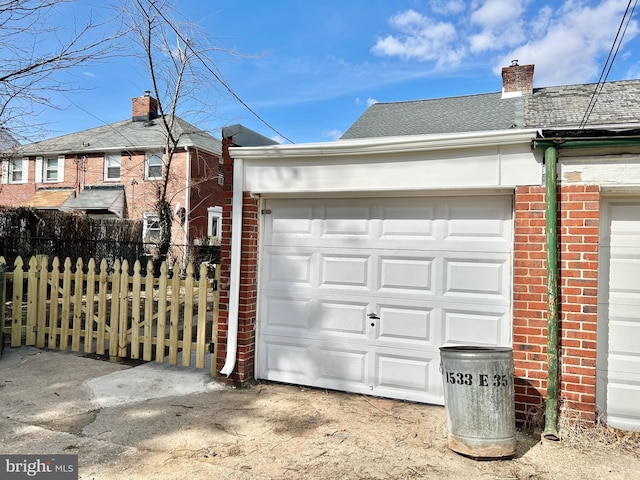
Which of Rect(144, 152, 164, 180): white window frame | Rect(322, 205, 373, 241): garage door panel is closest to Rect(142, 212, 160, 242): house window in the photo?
Rect(144, 152, 164, 180): white window frame

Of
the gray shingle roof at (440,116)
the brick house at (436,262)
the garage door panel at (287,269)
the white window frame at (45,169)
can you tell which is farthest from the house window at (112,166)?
the garage door panel at (287,269)

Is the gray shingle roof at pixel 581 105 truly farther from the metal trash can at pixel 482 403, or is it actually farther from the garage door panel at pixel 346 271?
the metal trash can at pixel 482 403

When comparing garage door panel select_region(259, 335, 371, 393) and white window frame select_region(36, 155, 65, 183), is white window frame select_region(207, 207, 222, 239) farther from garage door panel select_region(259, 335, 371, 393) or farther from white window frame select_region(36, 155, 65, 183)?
garage door panel select_region(259, 335, 371, 393)

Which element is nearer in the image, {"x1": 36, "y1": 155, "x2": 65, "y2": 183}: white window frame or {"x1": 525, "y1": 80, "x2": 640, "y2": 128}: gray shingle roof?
{"x1": 525, "y1": 80, "x2": 640, "y2": 128}: gray shingle roof

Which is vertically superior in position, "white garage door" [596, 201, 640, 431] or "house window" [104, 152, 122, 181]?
"house window" [104, 152, 122, 181]

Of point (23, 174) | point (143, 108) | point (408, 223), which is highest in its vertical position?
point (143, 108)

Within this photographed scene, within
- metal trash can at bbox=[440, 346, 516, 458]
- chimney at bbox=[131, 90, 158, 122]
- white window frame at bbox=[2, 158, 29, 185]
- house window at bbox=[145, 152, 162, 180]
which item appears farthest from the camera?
white window frame at bbox=[2, 158, 29, 185]

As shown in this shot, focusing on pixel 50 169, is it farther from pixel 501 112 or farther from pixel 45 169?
pixel 501 112

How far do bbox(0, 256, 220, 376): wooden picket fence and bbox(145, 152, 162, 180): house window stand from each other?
13213 mm

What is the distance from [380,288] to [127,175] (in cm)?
1832

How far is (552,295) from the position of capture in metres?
3.61

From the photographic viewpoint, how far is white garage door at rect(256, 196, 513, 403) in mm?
4141

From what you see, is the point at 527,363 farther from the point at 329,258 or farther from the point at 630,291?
the point at 329,258

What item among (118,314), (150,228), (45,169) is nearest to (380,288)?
(118,314)
